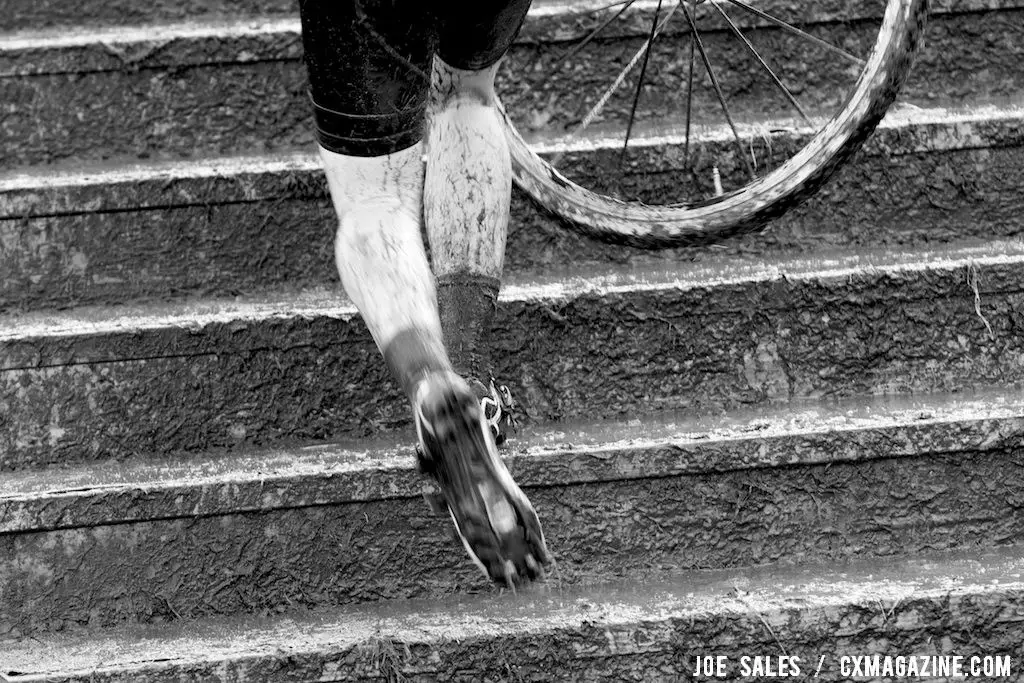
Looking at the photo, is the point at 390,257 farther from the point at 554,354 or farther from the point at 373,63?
the point at 554,354

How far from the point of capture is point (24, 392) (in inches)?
72.1

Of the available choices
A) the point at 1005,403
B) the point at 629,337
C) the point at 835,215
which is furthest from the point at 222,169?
the point at 1005,403

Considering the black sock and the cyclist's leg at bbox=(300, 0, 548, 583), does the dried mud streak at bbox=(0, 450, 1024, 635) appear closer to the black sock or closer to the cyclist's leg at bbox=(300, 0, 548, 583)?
the black sock

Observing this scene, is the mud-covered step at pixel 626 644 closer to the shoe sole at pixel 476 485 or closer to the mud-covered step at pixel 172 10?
the shoe sole at pixel 476 485

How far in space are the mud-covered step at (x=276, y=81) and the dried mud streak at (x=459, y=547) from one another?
2.68 ft

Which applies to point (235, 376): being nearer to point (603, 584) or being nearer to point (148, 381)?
point (148, 381)

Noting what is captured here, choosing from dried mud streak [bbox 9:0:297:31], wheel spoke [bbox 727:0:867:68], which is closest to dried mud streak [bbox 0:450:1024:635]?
wheel spoke [bbox 727:0:867:68]

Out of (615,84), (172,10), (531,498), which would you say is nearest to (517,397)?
(531,498)

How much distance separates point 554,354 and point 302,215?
54 centimetres

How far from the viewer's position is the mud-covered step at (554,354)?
1836 millimetres

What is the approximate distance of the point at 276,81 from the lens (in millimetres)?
2166

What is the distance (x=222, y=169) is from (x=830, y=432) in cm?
120

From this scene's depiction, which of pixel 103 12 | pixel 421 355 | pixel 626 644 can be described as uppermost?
pixel 103 12

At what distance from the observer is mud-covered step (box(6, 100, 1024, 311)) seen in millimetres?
1957
